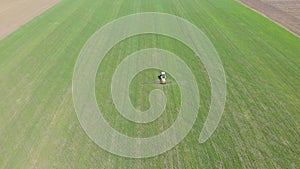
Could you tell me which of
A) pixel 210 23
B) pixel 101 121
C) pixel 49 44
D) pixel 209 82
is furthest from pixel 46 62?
pixel 210 23

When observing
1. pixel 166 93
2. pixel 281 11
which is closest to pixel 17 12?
pixel 166 93

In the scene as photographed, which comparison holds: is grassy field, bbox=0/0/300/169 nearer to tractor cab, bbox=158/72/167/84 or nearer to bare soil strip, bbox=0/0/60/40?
tractor cab, bbox=158/72/167/84

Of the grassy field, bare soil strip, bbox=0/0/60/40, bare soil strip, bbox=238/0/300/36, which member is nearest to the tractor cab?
the grassy field

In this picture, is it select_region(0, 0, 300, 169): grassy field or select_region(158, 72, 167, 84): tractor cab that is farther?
select_region(158, 72, 167, 84): tractor cab

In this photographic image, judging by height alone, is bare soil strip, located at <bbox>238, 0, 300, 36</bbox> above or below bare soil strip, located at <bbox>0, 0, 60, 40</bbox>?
above

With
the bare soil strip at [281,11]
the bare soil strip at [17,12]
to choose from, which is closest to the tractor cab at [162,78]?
the bare soil strip at [281,11]

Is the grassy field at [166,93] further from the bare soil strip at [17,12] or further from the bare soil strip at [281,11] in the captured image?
the bare soil strip at [17,12]

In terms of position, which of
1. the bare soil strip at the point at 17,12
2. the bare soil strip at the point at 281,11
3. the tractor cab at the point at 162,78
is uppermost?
the tractor cab at the point at 162,78

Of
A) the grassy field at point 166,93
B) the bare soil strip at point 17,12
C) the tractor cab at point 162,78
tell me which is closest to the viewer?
the grassy field at point 166,93
